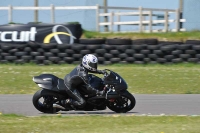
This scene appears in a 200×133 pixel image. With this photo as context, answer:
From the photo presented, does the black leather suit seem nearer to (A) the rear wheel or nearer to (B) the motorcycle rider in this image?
(B) the motorcycle rider

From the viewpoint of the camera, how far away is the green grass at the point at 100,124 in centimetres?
759

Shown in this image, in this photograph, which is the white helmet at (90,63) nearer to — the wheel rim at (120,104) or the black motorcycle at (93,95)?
the black motorcycle at (93,95)

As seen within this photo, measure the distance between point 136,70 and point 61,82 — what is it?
275 inches

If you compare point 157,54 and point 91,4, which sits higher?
point 91,4

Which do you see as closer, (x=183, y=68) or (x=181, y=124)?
(x=181, y=124)

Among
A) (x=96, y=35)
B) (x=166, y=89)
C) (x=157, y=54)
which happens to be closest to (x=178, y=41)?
(x=157, y=54)

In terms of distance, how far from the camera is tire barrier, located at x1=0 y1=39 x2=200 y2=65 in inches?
690

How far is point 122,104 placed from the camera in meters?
10.0

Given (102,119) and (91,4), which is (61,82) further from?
(91,4)

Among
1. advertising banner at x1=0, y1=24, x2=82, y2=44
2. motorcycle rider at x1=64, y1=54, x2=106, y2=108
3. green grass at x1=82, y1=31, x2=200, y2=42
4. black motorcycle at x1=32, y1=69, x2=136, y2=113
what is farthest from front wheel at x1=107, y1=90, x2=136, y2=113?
green grass at x1=82, y1=31, x2=200, y2=42

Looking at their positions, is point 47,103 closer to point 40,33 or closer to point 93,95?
point 93,95

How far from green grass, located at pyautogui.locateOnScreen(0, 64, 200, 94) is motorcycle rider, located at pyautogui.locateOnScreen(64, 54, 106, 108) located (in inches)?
140

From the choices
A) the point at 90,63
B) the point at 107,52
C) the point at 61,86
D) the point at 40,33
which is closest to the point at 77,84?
the point at 61,86

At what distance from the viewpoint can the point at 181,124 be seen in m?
8.11
